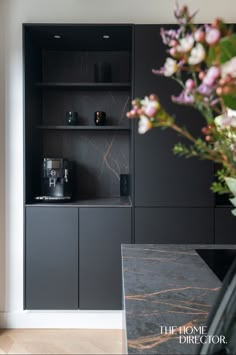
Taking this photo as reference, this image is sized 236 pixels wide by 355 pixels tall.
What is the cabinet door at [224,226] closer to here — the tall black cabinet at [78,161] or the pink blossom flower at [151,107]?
the tall black cabinet at [78,161]

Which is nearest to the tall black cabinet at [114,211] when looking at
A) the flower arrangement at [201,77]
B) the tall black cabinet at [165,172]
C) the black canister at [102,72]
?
the tall black cabinet at [165,172]

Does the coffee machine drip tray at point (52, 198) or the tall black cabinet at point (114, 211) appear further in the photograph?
the coffee machine drip tray at point (52, 198)

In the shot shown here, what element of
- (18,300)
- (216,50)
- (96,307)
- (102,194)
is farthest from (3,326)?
(216,50)

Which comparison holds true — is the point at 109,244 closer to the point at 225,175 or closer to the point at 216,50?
the point at 225,175

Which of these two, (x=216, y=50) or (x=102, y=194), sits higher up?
(x=216, y=50)

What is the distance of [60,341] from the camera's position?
2.63 metres

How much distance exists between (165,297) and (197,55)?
74 cm

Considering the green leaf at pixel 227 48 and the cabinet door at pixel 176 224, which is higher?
the green leaf at pixel 227 48

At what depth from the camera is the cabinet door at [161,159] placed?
8.71 ft

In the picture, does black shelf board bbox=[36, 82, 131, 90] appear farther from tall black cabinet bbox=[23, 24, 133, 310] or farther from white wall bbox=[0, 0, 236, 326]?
white wall bbox=[0, 0, 236, 326]

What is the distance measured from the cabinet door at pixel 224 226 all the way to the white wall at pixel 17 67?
153 centimetres

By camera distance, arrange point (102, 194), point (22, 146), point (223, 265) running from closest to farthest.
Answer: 1. point (223, 265)
2. point (22, 146)
3. point (102, 194)

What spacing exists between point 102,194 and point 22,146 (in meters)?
0.87

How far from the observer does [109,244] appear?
2734mm
